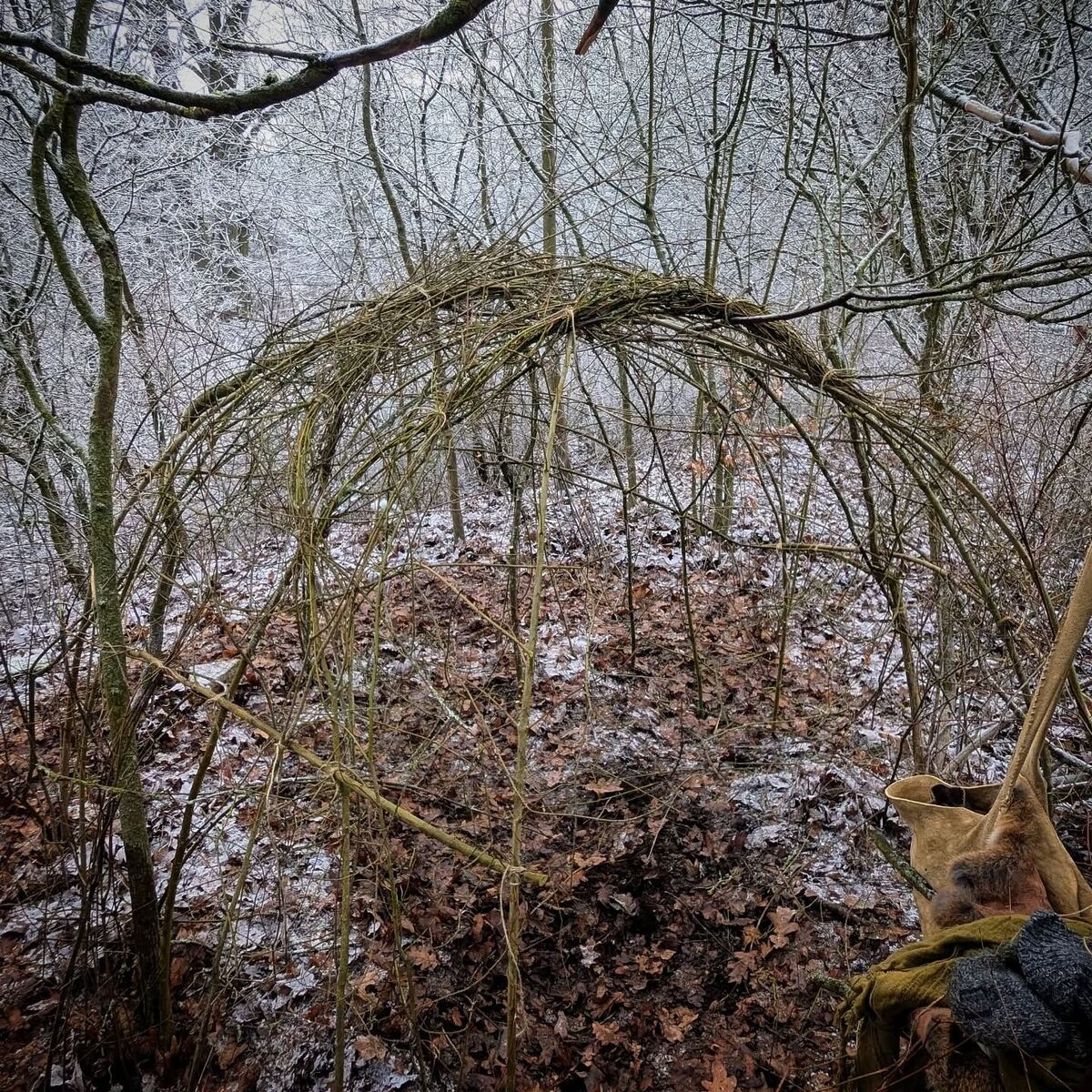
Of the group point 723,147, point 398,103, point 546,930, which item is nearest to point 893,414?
point 546,930

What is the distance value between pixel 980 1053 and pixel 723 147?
7.84m

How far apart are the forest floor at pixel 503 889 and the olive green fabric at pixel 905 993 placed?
97 centimetres

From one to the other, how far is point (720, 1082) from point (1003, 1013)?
2136mm

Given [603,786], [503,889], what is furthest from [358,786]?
[603,786]

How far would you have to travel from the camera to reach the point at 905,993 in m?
1.51

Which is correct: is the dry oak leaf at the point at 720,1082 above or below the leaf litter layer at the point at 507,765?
below

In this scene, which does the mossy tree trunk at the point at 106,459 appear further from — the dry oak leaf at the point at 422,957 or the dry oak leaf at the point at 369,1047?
the dry oak leaf at the point at 422,957

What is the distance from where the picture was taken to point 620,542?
8.12 m

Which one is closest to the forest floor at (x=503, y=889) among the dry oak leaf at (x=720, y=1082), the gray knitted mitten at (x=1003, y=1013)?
the dry oak leaf at (x=720, y=1082)

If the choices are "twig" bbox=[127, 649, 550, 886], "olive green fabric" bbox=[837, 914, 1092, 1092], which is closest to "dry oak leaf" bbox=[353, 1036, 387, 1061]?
"twig" bbox=[127, 649, 550, 886]

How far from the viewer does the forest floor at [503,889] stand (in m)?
2.92

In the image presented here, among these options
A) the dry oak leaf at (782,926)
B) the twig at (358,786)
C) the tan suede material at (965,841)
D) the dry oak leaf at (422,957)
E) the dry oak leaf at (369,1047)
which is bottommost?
the dry oak leaf at (369,1047)

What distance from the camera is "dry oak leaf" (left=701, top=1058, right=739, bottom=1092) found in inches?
111

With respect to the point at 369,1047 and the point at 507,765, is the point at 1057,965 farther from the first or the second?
the point at 369,1047
